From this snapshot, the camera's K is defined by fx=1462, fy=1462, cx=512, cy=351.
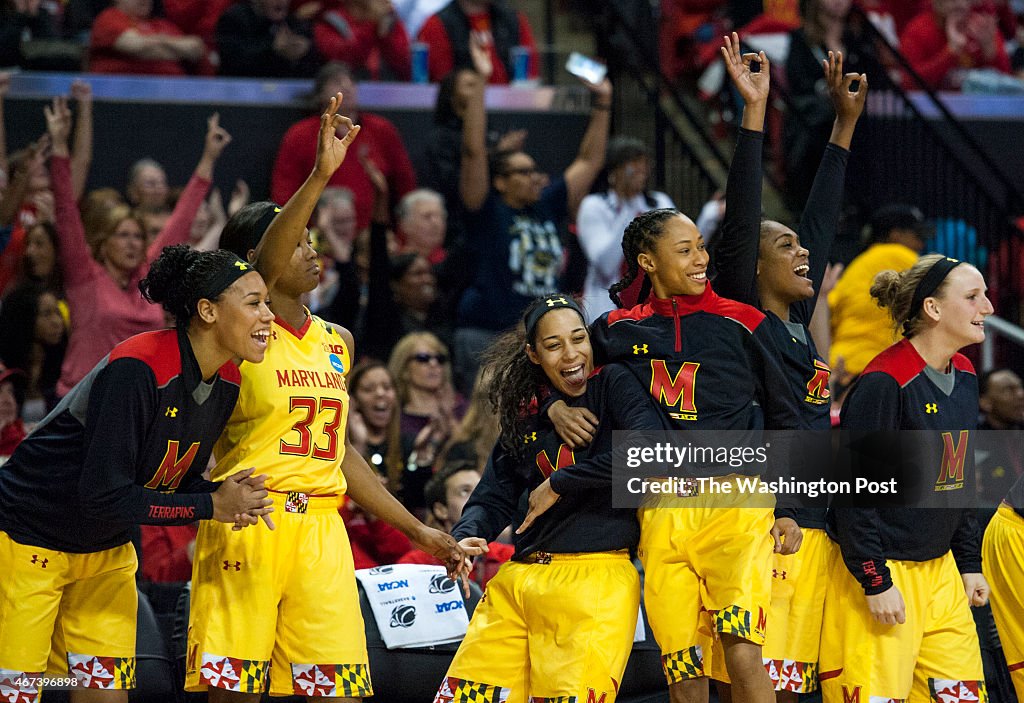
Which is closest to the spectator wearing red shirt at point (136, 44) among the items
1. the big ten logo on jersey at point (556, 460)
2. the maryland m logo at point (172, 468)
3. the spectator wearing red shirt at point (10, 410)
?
the spectator wearing red shirt at point (10, 410)

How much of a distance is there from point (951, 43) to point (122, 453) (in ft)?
29.0

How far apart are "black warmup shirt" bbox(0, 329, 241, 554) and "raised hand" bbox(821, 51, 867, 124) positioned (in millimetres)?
2527

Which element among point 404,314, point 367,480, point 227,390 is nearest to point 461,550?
point 367,480

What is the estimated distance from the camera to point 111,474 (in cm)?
449

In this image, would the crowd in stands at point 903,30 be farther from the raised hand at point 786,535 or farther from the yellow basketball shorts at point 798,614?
the raised hand at point 786,535

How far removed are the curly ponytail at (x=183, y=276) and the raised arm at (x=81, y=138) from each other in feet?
13.2

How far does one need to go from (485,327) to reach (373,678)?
315cm

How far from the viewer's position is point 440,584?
20.5ft

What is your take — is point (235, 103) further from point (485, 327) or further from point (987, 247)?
point (987, 247)

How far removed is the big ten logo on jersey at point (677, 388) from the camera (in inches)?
194

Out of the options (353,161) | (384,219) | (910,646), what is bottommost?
(910,646)

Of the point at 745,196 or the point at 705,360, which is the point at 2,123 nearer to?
the point at 745,196

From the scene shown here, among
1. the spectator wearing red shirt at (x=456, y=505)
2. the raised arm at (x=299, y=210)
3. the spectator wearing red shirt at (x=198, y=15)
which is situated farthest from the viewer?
the spectator wearing red shirt at (x=198, y=15)

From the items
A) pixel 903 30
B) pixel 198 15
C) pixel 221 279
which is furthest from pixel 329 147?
pixel 903 30
